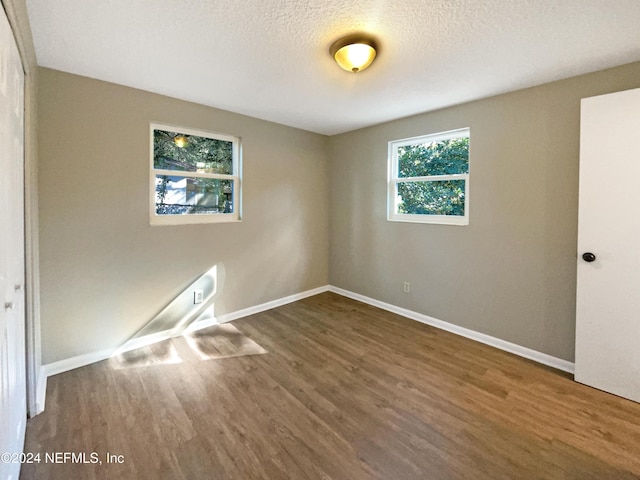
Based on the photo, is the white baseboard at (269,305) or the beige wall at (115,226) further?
the white baseboard at (269,305)

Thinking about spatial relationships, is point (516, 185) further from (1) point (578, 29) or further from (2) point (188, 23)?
(2) point (188, 23)

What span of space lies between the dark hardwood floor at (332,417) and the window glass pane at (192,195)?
1.39 meters

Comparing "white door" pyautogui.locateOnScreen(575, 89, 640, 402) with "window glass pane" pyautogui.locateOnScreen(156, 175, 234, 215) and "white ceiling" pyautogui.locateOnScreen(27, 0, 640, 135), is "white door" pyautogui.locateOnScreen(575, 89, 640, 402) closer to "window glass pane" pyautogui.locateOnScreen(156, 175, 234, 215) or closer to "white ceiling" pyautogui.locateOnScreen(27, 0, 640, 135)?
"white ceiling" pyautogui.locateOnScreen(27, 0, 640, 135)

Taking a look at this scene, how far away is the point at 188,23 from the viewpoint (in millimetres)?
1696

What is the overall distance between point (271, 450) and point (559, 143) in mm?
3101

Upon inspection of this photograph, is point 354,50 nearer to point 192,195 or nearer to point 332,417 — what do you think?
point 192,195

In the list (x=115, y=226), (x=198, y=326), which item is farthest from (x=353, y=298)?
(x=115, y=226)

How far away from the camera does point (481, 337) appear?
115 inches

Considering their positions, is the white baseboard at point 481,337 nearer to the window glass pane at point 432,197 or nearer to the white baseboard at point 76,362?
the window glass pane at point 432,197

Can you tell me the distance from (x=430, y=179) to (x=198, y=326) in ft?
10.2

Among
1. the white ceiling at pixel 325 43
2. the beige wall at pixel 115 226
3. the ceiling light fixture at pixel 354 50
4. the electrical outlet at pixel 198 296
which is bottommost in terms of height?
the electrical outlet at pixel 198 296

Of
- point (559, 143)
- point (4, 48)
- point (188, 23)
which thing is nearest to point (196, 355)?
point (4, 48)

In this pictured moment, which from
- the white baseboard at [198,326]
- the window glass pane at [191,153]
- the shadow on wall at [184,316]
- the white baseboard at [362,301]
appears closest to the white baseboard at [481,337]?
the white baseboard at [362,301]

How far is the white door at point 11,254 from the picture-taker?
116 cm
